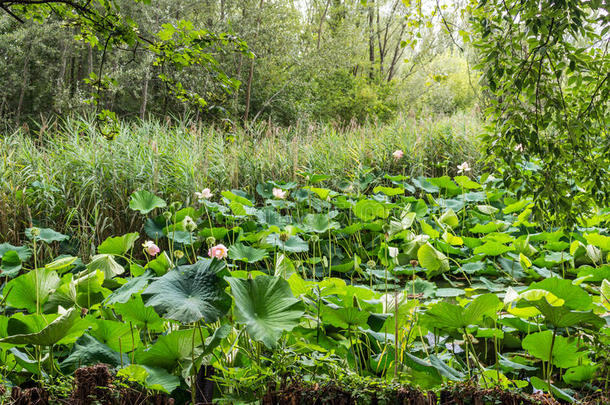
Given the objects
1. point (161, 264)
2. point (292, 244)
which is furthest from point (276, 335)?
point (292, 244)

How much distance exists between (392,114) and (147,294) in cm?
1195

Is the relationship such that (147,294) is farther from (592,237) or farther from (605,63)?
(592,237)

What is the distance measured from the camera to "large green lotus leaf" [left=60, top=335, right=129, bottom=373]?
1023 mm

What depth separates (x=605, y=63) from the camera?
1.33 meters

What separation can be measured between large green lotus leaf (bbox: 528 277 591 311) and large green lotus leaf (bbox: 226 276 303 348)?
710 millimetres

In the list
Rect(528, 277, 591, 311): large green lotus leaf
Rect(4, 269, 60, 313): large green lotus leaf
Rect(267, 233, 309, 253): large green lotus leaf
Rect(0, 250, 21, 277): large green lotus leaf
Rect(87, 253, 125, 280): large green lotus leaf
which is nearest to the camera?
Rect(528, 277, 591, 311): large green lotus leaf

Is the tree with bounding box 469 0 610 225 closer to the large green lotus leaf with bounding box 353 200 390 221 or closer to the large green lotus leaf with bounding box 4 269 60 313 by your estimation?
the large green lotus leaf with bounding box 353 200 390 221

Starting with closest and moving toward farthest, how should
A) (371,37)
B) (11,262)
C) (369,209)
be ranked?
1. (11,262)
2. (369,209)
3. (371,37)

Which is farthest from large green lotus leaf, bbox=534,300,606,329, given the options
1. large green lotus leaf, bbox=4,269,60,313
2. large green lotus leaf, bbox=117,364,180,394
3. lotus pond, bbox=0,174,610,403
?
large green lotus leaf, bbox=4,269,60,313

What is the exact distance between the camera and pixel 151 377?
3.10 feet

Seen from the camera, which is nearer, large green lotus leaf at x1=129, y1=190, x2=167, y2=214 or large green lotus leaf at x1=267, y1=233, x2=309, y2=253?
large green lotus leaf at x1=267, y1=233, x2=309, y2=253

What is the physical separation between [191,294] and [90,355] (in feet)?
1.08

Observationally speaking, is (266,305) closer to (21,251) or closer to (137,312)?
(137,312)

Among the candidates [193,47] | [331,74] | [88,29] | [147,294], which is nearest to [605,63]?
[147,294]
